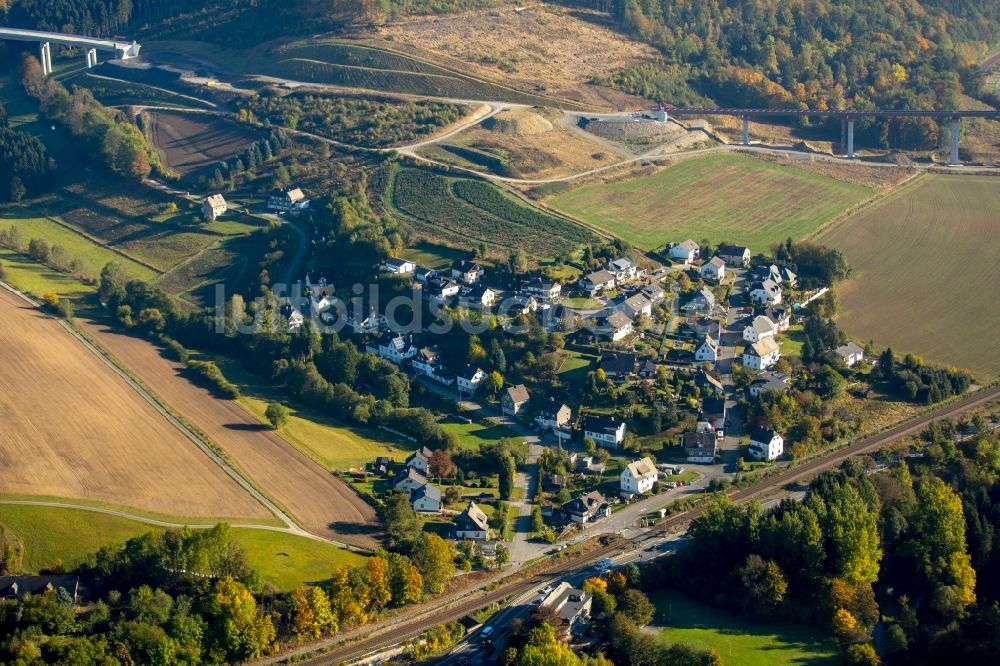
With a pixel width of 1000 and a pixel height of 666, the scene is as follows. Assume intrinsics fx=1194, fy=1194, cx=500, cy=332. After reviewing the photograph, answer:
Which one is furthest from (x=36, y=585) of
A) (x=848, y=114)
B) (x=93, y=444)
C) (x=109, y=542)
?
(x=848, y=114)

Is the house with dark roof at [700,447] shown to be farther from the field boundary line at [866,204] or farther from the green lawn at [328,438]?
the field boundary line at [866,204]

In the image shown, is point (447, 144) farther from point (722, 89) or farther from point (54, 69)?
point (54, 69)

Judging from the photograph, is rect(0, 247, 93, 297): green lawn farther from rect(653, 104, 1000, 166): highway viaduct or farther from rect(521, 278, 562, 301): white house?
rect(653, 104, 1000, 166): highway viaduct

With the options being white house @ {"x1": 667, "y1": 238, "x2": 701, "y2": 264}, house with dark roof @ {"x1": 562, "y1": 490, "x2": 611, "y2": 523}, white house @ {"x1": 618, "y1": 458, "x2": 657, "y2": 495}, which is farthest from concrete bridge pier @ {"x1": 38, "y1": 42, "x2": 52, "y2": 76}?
house with dark roof @ {"x1": 562, "y1": 490, "x2": 611, "y2": 523}

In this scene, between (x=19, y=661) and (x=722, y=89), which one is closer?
(x=19, y=661)

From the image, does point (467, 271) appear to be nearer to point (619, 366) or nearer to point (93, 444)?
point (619, 366)

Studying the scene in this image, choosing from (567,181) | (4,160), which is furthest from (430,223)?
(4,160)
